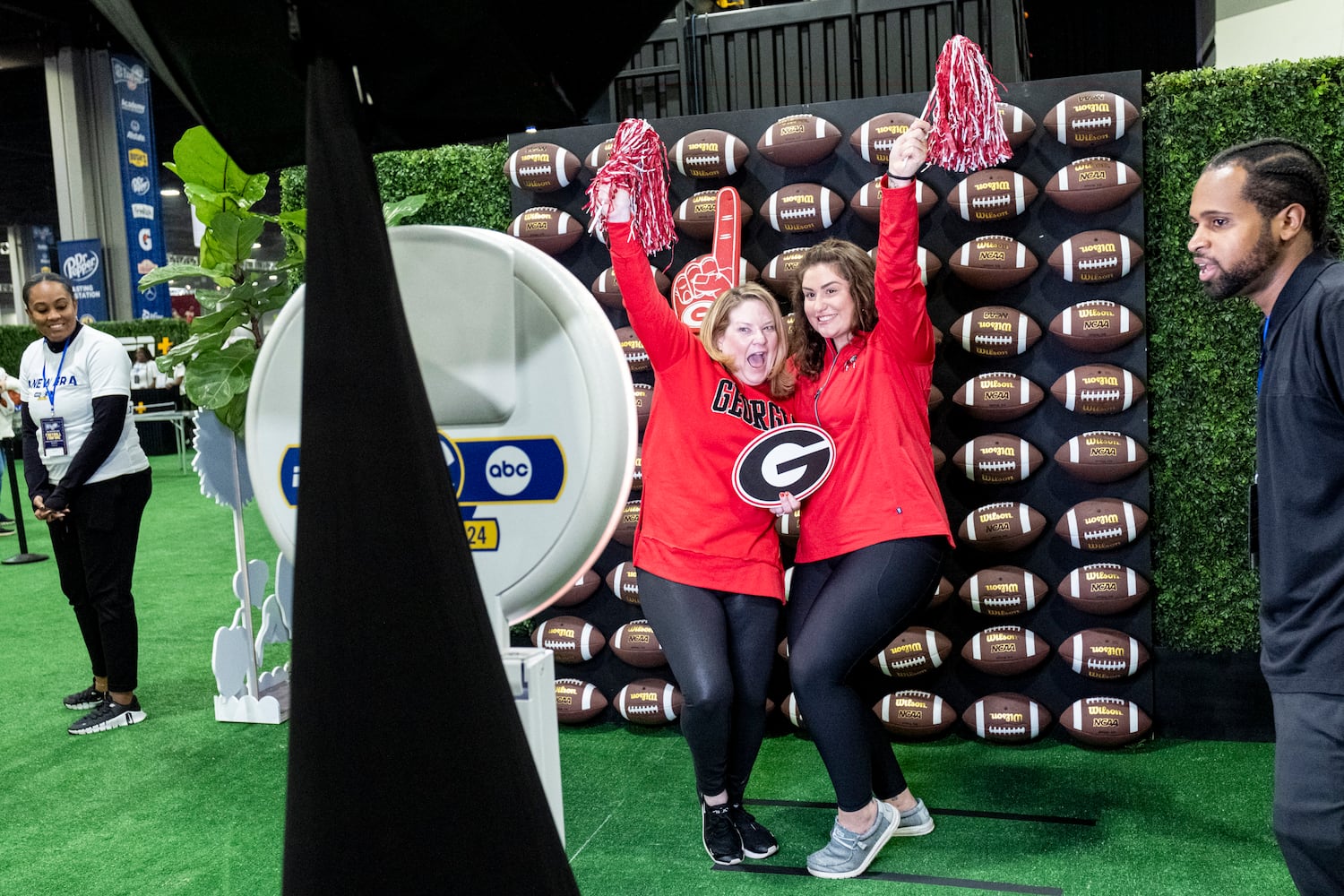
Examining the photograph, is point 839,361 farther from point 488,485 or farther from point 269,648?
point 269,648

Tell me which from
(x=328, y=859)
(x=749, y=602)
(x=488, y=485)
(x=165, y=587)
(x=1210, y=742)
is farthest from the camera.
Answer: (x=165, y=587)

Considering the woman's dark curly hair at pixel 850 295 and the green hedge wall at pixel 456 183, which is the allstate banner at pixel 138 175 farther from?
the woman's dark curly hair at pixel 850 295

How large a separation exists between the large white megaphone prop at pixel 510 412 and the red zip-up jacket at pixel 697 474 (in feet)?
6.43

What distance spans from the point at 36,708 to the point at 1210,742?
423 centimetres

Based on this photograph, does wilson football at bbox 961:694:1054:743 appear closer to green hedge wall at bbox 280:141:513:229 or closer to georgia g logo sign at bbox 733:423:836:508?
georgia g logo sign at bbox 733:423:836:508

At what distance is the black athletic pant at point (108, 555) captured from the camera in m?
3.94

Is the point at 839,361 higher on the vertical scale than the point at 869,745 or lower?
higher

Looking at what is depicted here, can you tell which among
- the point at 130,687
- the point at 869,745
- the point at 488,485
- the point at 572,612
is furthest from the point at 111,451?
the point at 488,485

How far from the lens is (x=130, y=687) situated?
164 inches

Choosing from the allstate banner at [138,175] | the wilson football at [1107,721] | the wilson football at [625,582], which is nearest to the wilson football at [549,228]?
the wilson football at [625,582]

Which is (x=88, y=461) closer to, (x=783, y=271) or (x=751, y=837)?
(x=783, y=271)

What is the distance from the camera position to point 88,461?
3.87 meters

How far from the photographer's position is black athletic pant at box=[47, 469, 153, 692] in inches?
155

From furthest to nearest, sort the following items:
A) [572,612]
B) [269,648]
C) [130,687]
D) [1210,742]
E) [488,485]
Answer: [269,648] < [130,687] < [572,612] < [1210,742] < [488,485]
